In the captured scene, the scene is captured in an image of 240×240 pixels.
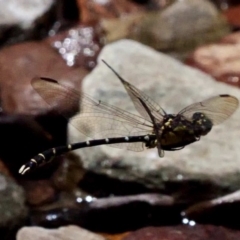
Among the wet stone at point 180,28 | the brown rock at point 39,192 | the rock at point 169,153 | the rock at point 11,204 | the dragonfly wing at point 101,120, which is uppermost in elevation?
the dragonfly wing at point 101,120

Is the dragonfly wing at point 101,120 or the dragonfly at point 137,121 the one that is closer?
the dragonfly at point 137,121

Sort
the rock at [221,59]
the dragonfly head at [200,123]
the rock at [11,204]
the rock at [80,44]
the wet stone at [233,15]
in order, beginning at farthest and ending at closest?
the wet stone at [233,15] → the rock at [80,44] → the rock at [221,59] → the rock at [11,204] → the dragonfly head at [200,123]

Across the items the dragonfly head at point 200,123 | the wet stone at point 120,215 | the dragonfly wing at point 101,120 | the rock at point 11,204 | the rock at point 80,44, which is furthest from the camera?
the rock at point 80,44

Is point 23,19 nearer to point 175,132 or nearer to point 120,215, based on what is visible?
point 120,215

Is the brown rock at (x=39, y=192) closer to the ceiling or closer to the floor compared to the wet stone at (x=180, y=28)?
closer to the ceiling

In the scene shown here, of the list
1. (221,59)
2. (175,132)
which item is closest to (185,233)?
(175,132)

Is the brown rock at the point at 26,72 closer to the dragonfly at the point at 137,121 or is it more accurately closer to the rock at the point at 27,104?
the rock at the point at 27,104

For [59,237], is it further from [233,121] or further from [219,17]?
[219,17]

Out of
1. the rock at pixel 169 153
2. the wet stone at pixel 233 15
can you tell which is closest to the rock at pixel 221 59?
the rock at pixel 169 153
